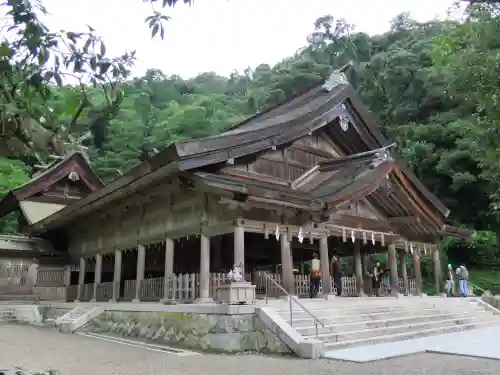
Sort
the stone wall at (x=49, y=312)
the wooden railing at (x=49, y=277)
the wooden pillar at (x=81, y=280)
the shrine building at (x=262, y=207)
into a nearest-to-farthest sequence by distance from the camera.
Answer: the shrine building at (x=262, y=207) → the stone wall at (x=49, y=312) → the wooden pillar at (x=81, y=280) → the wooden railing at (x=49, y=277)

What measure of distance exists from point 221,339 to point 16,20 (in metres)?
7.73

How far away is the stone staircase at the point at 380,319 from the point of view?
31.9ft

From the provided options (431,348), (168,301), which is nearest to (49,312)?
(168,301)

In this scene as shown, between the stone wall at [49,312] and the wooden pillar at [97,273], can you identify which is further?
the stone wall at [49,312]

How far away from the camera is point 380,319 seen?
1134cm

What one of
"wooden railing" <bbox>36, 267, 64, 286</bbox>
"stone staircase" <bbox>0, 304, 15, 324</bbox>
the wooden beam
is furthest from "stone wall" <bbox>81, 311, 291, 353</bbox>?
"wooden railing" <bbox>36, 267, 64, 286</bbox>

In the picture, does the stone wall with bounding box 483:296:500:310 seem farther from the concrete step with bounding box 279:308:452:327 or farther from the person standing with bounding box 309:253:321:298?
the person standing with bounding box 309:253:321:298

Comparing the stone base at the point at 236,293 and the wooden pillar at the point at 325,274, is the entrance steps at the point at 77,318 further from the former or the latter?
the wooden pillar at the point at 325,274

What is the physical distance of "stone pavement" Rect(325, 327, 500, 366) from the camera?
822 centimetres

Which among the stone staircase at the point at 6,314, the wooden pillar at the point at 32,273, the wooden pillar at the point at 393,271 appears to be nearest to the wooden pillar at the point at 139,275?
the stone staircase at the point at 6,314

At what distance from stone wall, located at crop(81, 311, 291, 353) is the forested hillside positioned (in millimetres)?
5048

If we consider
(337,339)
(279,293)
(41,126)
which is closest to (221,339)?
(337,339)

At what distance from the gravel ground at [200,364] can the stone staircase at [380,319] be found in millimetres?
1543

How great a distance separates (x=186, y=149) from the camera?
11.0 m
